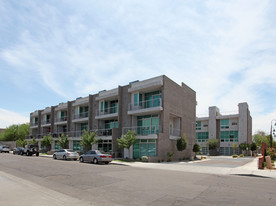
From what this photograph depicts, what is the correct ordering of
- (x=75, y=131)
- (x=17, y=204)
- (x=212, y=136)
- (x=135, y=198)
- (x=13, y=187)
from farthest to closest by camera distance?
(x=212, y=136) < (x=75, y=131) < (x=13, y=187) < (x=135, y=198) < (x=17, y=204)

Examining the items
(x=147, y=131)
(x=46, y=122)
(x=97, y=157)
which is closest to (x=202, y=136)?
(x=147, y=131)

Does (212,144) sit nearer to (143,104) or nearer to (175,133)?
(175,133)

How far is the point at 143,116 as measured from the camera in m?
31.8

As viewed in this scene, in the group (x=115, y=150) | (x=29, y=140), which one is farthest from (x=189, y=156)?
(x=29, y=140)

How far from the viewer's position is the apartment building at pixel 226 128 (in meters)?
58.0

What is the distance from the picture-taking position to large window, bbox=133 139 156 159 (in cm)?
2816

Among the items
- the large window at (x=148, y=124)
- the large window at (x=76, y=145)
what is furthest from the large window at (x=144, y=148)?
the large window at (x=76, y=145)

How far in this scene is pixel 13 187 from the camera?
9.83 m

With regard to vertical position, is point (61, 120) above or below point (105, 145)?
above

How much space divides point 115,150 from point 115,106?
7680mm

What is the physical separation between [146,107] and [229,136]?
37863mm

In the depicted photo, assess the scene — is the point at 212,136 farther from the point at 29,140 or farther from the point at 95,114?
the point at 29,140

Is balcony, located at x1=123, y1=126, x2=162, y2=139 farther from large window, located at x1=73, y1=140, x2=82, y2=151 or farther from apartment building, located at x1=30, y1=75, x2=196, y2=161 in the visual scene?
large window, located at x1=73, y1=140, x2=82, y2=151

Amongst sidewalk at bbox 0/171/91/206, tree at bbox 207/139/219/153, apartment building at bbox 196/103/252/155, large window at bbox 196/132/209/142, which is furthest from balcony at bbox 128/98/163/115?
large window at bbox 196/132/209/142
